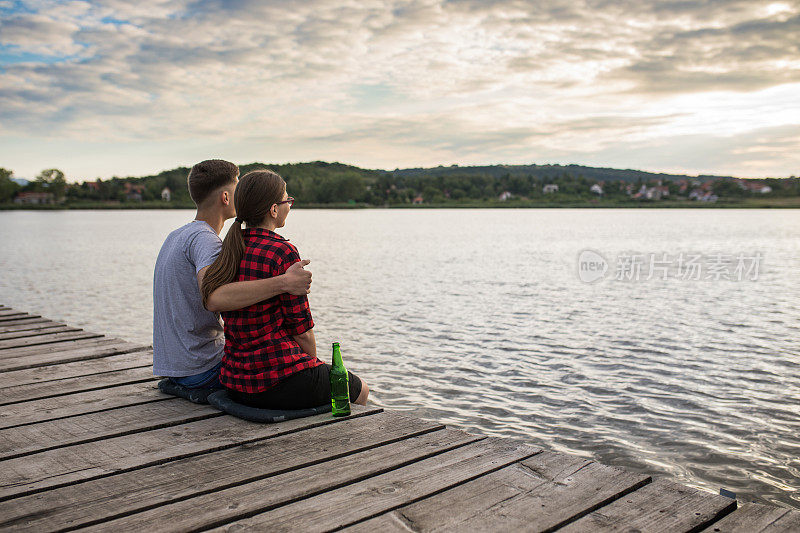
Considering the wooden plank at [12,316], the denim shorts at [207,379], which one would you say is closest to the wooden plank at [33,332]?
the wooden plank at [12,316]

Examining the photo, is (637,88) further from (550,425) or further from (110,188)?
(110,188)

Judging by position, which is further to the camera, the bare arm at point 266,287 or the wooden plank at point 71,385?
the wooden plank at point 71,385

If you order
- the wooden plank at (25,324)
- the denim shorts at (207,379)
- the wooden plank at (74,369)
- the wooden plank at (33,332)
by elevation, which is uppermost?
the denim shorts at (207,379)

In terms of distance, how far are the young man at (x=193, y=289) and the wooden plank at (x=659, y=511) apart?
260cm

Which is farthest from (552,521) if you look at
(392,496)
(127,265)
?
(127,265)

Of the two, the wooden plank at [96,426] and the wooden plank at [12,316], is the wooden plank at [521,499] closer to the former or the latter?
the wooden plank at [96,426]

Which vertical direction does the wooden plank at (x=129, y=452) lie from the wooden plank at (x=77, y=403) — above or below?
above

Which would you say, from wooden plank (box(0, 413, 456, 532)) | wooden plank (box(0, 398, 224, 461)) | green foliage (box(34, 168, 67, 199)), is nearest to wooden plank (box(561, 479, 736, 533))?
wooden plank (box(0, 413, 456, 532))

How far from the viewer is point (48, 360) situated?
5844mm

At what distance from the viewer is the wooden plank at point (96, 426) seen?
11.7 ft

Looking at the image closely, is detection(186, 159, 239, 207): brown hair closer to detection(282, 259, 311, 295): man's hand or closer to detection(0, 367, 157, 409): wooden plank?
detection(282, 259, 311, 295): man's hand

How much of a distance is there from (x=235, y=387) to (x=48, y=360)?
3040 millimetres

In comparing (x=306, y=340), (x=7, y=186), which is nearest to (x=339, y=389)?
(x=306, y=340)

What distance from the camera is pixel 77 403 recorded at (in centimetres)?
443
